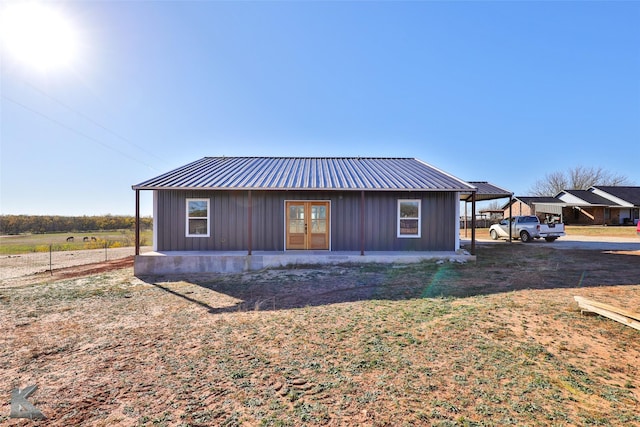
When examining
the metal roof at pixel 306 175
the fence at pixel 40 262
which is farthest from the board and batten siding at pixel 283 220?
the fence at pixel 40 262

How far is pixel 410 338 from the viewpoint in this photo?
13.1 feet

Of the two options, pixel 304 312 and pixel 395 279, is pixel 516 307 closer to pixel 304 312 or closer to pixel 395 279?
pixel 395 279

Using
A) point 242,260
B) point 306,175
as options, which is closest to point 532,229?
point 306,175

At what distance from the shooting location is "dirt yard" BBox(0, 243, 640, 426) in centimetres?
255

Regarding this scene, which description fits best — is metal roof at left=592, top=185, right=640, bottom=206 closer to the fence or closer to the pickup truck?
the pickup truck

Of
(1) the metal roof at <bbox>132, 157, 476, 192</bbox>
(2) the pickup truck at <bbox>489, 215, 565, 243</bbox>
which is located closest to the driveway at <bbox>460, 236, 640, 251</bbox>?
(2) the pickup truck at <bbox>489, 215, 565, 243</bbox>

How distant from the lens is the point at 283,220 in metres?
10.5

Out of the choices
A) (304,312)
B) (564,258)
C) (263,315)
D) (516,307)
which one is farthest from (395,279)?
(564,258)

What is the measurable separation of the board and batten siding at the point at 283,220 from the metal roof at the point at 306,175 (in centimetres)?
55

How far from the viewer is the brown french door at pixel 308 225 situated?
10.5 m

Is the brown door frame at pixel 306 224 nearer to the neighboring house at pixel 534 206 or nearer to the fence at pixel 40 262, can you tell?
the fence at pixel 40 262

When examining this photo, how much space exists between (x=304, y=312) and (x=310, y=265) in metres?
4.10

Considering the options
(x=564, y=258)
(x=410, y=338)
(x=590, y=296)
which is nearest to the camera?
(x=410, y=338)

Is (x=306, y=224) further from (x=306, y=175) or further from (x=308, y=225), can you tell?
(x=306, y=175)
